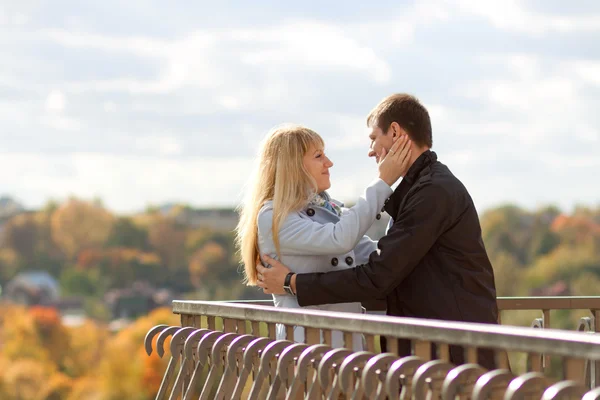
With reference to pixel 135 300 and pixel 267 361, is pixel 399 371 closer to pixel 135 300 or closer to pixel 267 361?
pixel 267 361

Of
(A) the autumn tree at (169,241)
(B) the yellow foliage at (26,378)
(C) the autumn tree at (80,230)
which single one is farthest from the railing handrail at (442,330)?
(C) the autumn tree at (80,230)

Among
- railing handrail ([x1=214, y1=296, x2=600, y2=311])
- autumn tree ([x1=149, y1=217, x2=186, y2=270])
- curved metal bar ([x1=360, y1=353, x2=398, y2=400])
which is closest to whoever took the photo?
curved metal bar ([x1=360, y1=353, x2=398, y2=400])

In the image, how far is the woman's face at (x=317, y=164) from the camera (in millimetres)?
4965

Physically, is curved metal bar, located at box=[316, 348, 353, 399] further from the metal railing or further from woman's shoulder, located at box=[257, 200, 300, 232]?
woman's shoulder, located at box=[257, 200, 300, 232]

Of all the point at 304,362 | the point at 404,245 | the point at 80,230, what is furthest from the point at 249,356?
the point at 80,230

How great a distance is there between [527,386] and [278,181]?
6.91ft

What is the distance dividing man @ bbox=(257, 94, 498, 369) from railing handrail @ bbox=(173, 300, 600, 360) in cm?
47

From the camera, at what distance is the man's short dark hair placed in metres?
4.92

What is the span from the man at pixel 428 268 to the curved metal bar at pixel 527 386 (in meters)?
1.44

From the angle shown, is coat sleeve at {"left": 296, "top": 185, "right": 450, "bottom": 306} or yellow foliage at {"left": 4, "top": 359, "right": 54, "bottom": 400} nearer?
coat sleeve at {"left": 296, "top": 185, "right": 450, "bottom": 306}

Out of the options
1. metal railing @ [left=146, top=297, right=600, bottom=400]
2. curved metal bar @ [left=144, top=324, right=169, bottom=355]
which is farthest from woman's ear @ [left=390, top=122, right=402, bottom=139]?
curved metal bar @ [left=144, top=324, right=169, bottom=355]

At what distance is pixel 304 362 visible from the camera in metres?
3.86

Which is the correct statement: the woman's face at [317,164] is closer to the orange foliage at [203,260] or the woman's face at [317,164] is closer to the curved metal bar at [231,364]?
the curved metal bar at [231,364]

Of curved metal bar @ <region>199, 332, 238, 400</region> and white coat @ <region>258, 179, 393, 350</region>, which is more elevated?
white coat @ <region>258, 179, 393, 350</region>
